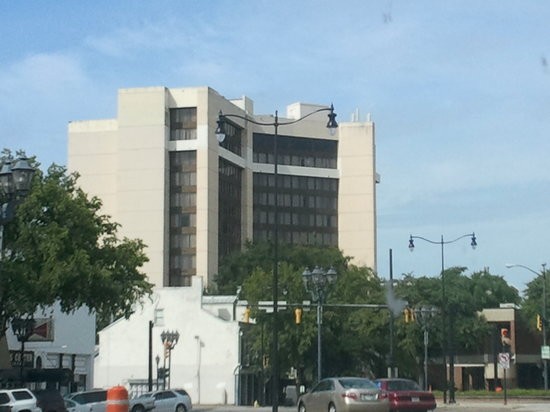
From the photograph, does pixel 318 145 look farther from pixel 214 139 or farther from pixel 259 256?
pixel 259 256

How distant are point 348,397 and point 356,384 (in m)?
0.83

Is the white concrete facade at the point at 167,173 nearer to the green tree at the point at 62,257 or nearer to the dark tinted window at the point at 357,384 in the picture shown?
the green tree at the point at 62,257

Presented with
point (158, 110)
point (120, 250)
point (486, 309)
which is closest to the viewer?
point (120, 250)

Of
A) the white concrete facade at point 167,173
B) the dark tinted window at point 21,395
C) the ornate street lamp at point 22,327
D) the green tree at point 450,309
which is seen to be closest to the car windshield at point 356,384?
the dark tinted window at point 21,395

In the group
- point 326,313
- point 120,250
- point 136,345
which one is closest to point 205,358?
point 136,345

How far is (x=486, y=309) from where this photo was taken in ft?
345

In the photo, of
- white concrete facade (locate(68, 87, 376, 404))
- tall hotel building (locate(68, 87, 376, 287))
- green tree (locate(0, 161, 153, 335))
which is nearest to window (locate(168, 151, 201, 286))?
tall hotel building (locate(68, 87, 376, 287))

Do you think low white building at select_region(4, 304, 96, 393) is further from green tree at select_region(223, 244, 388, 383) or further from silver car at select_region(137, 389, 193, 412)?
green tree at select_region(223, 244, 388, 383)

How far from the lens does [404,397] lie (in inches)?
1548

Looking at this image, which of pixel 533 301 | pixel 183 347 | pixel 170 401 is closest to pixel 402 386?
pixel 170 401

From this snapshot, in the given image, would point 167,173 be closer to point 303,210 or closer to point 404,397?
point 303,210

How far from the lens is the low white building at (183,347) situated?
3369 inches

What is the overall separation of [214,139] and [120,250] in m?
87.9

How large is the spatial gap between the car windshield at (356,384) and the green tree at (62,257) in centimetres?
1385
